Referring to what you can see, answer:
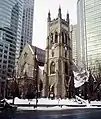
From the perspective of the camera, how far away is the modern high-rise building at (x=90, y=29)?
9846 centimetres

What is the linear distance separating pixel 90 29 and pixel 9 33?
1844 inches

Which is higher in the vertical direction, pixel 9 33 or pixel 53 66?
pixel 9 33

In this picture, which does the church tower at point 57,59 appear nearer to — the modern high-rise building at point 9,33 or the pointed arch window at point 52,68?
the pointed arch window at point 52,68

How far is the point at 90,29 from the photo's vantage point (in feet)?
341

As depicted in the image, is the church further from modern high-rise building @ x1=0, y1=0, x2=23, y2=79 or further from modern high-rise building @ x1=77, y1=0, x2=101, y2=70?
modern high-rise building @ x1=0, y1=0, x2=23, y2=79

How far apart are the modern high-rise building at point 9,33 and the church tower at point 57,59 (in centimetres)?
4982

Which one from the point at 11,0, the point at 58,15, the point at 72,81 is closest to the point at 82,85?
the point at 72,81

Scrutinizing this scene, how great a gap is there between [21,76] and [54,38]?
A: 14.2 m

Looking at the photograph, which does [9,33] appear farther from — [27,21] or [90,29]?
[90,29]

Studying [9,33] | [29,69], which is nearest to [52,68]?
[29,69]

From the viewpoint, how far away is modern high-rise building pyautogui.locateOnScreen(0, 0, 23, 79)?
104 m

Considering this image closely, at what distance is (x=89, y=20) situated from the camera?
106 meters

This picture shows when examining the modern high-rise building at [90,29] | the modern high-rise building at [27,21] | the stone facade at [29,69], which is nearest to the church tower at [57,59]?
the stone facade at [29,69]

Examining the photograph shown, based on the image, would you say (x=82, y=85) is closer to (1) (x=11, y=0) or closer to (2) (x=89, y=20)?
(2) (x=89, y=20)
